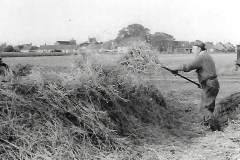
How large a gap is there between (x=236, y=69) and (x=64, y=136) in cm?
2004

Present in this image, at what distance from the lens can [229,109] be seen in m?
8.30

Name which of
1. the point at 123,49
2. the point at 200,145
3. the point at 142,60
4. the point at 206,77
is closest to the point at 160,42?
the point at 206,77

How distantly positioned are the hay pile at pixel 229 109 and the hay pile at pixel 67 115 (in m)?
2.67

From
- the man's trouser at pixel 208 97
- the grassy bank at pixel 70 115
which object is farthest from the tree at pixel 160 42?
the grassy bank at pixel 70 115

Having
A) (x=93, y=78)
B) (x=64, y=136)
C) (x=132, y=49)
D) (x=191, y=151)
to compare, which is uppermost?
(x=132, y=49)

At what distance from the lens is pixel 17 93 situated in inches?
215

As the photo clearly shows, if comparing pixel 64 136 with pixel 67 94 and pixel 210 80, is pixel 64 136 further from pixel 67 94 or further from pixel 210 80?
pixel 210 80

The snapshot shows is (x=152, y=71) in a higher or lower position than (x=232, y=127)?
higher

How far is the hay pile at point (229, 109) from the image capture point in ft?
25.7

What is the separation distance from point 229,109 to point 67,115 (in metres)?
4.71

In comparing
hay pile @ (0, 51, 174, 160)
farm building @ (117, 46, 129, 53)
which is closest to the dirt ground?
hay pile @ (0, 51, 174, 160)

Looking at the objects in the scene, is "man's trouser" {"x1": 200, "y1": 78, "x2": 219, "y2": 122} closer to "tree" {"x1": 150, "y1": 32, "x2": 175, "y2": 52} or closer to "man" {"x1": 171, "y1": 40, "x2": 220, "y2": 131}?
"man" {"x1": 171, "y1": 40, "x2": 220, "y2": 131}

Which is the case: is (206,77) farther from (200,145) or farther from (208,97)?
(200,145)

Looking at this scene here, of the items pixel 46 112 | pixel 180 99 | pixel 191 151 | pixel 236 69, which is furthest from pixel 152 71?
pixel 236 69
